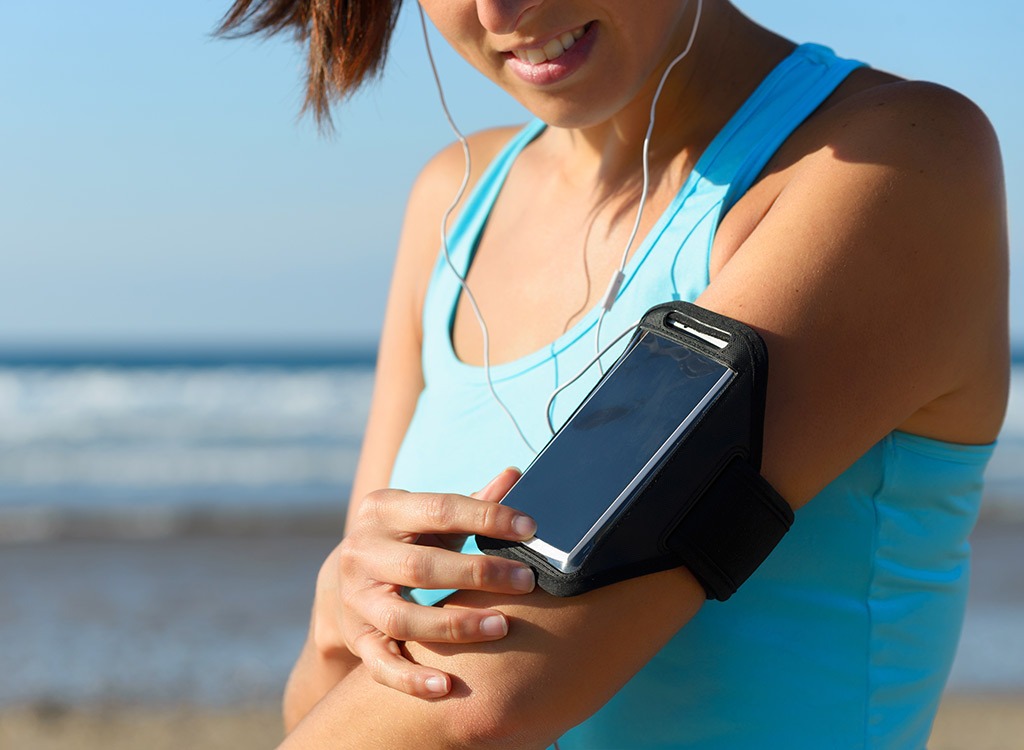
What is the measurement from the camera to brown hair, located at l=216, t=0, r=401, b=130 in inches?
65.2

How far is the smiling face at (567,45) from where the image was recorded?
1.24 metres

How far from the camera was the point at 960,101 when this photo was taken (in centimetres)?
117

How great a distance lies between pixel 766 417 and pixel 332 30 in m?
0.97

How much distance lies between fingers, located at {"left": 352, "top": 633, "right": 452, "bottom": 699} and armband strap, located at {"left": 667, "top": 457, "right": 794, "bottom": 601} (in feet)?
0.82

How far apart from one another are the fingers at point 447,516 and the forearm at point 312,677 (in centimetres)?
40

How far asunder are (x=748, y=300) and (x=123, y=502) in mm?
10435

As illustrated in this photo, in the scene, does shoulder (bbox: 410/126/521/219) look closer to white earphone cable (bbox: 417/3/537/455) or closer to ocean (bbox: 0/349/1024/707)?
white earphone cable (bbox: 417/3/537/455)

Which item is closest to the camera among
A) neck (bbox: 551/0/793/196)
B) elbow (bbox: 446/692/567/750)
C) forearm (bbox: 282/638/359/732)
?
elbow (bbox: 446/692/567/750)

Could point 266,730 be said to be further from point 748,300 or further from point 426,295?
point 748,300

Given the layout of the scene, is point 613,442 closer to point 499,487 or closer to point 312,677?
point 499,487

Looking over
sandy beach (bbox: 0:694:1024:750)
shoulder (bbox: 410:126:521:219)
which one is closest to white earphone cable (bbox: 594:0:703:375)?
shoulder (bbox: 410:126:521:219)

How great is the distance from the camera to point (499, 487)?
1147mm

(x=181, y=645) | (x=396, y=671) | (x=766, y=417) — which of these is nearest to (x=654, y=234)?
(x=766, y=417)

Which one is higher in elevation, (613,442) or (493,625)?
(613,442)
